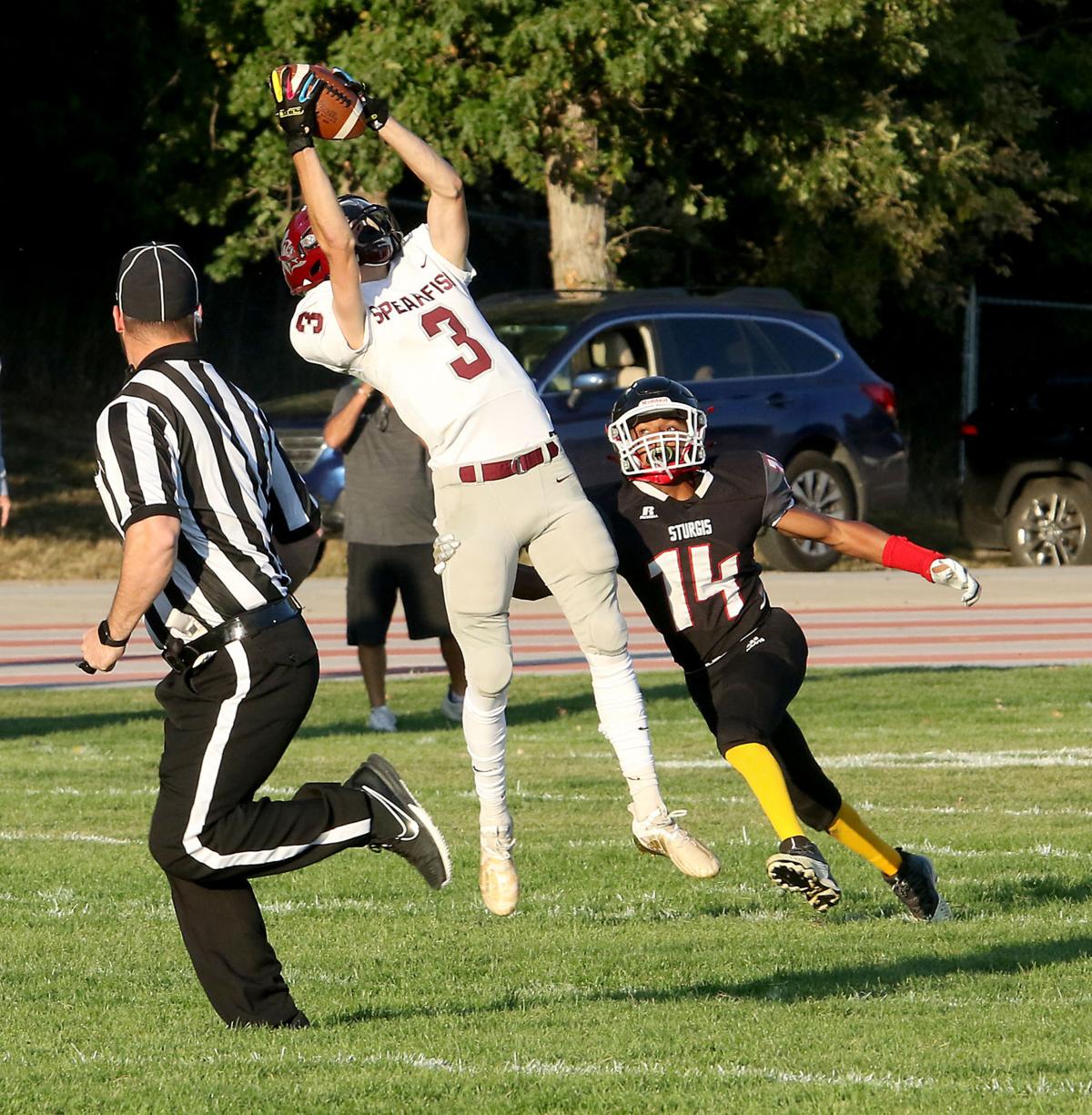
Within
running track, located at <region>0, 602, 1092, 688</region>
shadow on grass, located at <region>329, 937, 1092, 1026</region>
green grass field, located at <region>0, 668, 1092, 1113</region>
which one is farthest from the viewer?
running track, located at <region>0, 602, 1092, 688</region>

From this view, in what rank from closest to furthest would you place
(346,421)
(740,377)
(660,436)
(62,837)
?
(660,436)
(62,837)
(346,421)
(740,377)

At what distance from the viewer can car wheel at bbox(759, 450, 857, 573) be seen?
19891 mm

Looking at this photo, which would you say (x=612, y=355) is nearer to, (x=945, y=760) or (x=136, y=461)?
(x=945, y=760)

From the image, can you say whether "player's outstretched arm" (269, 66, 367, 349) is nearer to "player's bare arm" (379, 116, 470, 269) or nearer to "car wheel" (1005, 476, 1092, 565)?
"player's bare arm" (379, 116, 470, 269)

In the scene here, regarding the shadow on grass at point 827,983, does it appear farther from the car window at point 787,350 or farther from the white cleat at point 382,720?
the car window at point 787,350

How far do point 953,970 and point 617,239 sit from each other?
65.2 feet

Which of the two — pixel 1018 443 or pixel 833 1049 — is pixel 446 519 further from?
pixel 1018 443

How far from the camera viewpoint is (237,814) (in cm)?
567

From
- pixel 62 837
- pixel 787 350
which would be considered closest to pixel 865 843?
pixel 62 837

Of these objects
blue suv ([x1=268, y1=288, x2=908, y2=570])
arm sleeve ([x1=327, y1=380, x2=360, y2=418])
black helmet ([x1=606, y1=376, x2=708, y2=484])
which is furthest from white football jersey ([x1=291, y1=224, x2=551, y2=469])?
blue suv ([x1=268, y1=288, x2=908, y2=570])

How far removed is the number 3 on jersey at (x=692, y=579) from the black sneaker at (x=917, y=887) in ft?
3.52

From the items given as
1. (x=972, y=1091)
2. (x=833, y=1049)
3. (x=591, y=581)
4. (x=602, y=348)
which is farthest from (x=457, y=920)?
(x=602, y=348)

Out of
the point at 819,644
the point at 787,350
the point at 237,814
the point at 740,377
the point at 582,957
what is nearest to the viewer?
the point at 237,814

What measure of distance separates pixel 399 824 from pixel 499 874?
2.26 ft
